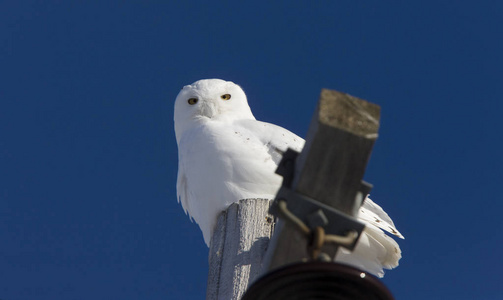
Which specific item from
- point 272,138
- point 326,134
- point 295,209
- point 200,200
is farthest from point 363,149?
point 272,138

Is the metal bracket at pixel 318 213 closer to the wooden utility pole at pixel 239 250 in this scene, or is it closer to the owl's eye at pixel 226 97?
the wooden utility pole at pixel 239 250

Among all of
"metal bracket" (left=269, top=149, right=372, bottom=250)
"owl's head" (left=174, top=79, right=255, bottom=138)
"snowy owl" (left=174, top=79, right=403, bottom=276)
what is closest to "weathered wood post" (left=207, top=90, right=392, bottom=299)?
"metal bracket" (left=269, top=149, right=372, bottom=250)

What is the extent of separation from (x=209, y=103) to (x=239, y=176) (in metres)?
1.56

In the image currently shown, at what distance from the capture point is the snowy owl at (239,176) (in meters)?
3.72

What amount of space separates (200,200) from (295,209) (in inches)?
100

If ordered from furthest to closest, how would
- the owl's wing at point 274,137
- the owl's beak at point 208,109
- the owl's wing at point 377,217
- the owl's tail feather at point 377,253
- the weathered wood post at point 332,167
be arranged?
1. the owl's beak at point 208,109
2. the owl's wing at point 274,137
3. the owl's wing at point 377,217
4. the owl's tail feather at point 377,253
5. the weathered wood post at point 332,167

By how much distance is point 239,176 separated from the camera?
4.03m

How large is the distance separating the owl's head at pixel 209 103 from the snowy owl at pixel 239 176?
0.21 metres

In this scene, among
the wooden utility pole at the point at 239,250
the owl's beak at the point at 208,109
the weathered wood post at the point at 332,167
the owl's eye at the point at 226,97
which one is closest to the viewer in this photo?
the weathered wood post at the point at 332,167

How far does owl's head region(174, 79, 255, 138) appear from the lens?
5441 mm

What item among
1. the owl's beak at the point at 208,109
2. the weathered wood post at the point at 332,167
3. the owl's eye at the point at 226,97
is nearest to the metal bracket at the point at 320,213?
the weathered wood post at the point at 332,167

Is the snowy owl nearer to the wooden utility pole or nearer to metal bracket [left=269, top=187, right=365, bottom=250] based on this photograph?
the wooden utility pole

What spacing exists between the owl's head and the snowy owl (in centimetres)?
21

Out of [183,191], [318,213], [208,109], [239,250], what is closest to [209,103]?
[208,109]
